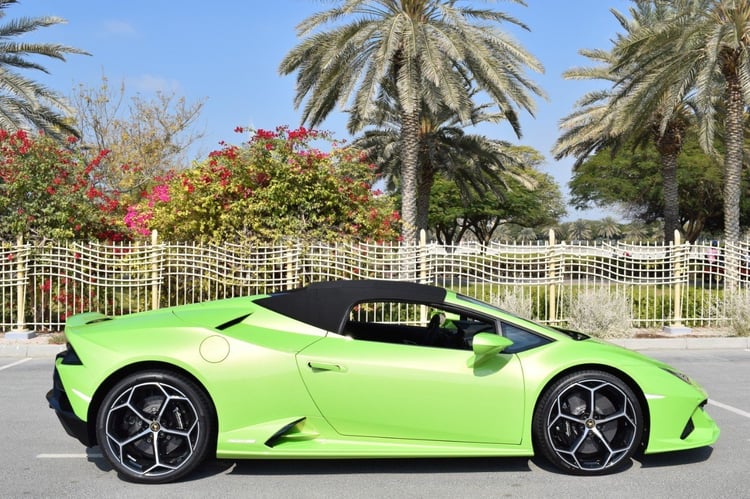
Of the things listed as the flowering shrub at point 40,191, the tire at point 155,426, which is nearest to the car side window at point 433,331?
the tire at point 155,426

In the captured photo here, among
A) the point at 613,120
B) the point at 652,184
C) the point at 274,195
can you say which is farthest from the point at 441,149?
the point at 652,184

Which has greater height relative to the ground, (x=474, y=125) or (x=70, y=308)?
(x=474, y=125)

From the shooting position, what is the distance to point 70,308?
12953 mm

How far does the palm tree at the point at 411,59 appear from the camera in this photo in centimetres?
1717

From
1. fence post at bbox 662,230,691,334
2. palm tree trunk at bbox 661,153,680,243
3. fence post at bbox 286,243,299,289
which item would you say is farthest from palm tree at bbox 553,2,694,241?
fence post at bbox 286,243,299,289

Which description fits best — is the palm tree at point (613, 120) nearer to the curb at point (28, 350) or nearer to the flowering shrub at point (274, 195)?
the flowering shrub at point (274, 195)

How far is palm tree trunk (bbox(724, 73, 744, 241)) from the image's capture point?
63.4ft

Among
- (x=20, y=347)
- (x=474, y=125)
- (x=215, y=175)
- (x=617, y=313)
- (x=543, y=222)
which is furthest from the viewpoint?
(x=543, y=222)

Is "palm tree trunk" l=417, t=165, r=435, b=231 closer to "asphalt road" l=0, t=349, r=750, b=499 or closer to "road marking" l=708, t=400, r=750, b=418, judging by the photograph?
"road marking" l=708, t=400, r=750, b=418

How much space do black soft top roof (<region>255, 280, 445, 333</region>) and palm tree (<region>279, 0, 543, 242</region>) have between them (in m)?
12.4

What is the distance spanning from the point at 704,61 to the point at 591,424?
16.5m

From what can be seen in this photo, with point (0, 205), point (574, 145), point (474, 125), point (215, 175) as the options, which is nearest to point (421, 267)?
point (215, 175)

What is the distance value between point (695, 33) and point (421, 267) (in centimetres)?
1033

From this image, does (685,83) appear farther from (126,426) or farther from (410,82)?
(126,426)
